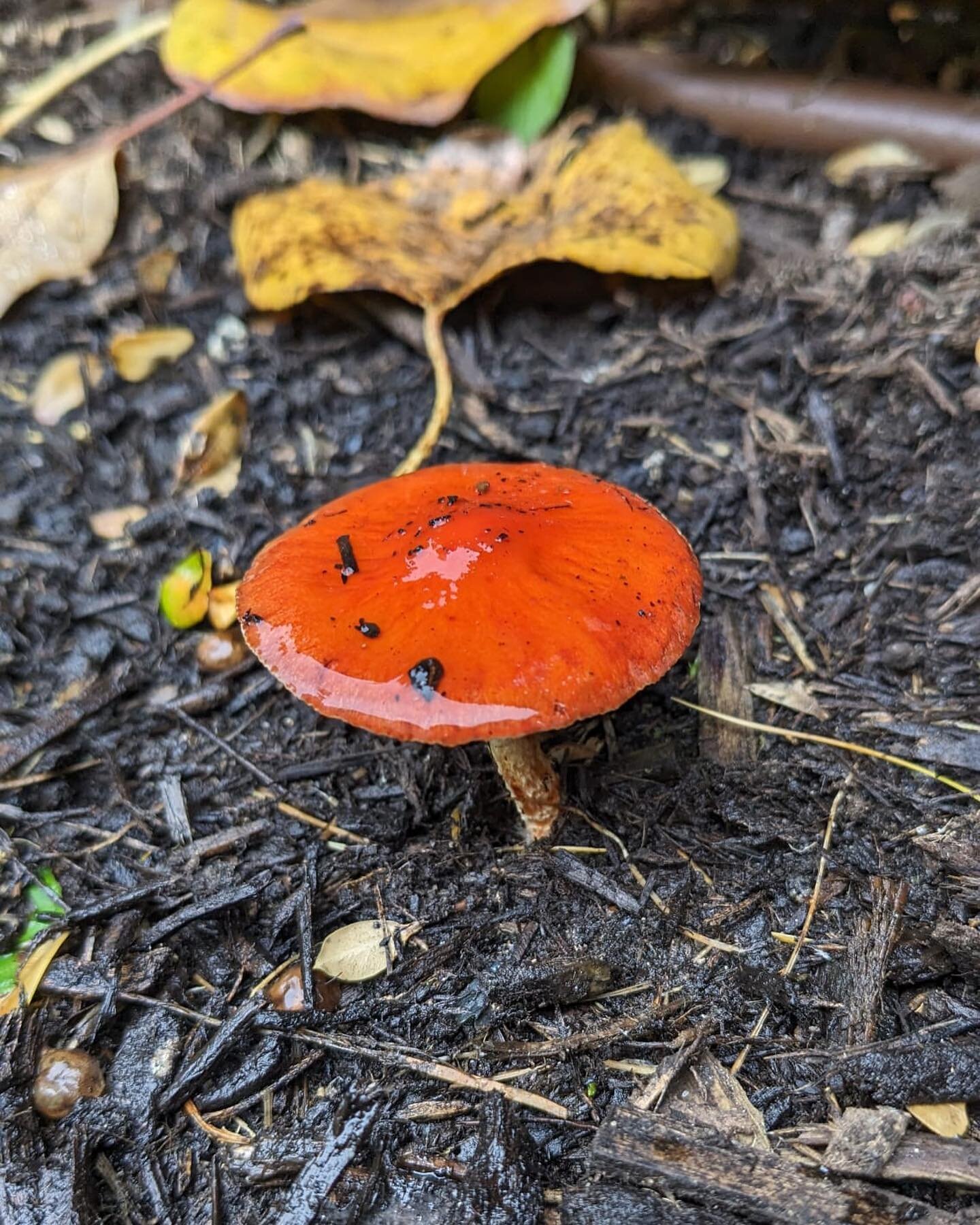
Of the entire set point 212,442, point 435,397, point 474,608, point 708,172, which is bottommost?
point 212,442

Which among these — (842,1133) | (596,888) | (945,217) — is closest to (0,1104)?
(596,888)

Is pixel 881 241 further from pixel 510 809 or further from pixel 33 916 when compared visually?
pixel 33 916

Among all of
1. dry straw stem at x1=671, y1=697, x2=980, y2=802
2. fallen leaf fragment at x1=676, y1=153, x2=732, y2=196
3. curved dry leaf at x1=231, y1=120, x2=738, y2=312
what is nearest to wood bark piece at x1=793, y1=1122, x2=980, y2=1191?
dry straw stem at x1=671, y1=697, x2=980, y2=802

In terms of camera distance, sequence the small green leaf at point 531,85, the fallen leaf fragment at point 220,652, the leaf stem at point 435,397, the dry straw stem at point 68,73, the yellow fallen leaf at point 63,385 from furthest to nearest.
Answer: the dry straw stem at point 68,73 < the small green leaf at point 531,85 < the yellow fallen leaf at point 63,385 < the leaf stem at point 435,397 < the fallen leaf fragment at point 220,652

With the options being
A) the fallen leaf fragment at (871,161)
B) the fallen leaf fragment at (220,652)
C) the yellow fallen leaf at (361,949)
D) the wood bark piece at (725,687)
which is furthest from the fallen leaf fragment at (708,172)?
the yellow fallen leaf at (361,949)

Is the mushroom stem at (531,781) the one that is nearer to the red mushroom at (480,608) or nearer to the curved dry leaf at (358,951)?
the red mushroom at (480,608)

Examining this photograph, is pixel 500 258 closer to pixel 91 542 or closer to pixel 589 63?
pixel 589 63

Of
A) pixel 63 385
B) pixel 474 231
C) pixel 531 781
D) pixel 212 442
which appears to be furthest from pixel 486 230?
pixel 531 781
